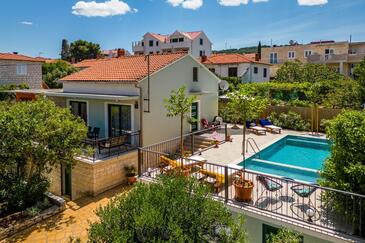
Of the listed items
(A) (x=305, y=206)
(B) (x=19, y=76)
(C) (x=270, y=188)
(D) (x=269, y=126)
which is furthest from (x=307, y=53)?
(C) (x=270, y=188)

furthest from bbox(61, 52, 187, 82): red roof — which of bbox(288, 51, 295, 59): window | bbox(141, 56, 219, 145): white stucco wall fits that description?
bbox(288, 51, 295, 59): window

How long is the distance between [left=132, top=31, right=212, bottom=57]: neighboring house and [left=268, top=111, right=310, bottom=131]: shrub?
4290 centimetres

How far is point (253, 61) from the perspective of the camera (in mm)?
46188

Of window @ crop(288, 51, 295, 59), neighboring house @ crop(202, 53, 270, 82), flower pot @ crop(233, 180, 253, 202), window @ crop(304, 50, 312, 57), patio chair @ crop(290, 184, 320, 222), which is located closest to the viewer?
patio chair @ crop(290, 184, 320, 222)

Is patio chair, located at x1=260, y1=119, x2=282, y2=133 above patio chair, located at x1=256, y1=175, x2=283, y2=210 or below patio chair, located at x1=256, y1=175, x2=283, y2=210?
above

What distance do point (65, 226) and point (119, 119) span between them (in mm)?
9227

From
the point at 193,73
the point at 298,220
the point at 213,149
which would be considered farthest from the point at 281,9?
the point at 298,220

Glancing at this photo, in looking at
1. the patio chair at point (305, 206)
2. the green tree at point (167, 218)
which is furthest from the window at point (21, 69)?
the patio chair at point (305, 206)

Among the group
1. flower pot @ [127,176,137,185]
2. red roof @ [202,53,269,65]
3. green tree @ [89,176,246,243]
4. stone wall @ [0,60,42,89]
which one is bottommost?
flower pot @ [127,176,137,185]

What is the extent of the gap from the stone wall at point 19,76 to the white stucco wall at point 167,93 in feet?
97.2

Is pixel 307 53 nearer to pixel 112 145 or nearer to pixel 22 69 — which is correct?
pixel 22 69

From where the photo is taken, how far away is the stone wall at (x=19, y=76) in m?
38.3

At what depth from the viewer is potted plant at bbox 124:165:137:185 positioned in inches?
617

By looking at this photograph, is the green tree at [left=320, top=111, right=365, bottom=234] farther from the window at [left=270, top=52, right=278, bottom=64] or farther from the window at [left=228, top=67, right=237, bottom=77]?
the window at [left=270, top=52, right=278, bottom=64]
